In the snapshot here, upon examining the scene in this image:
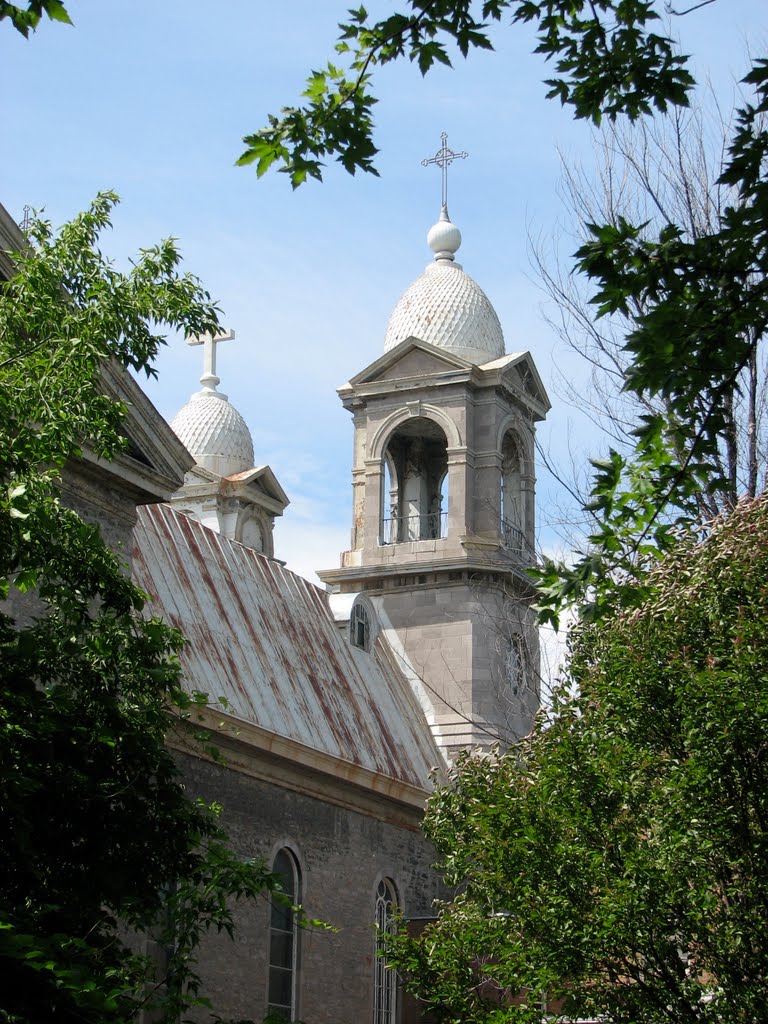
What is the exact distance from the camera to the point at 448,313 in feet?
115

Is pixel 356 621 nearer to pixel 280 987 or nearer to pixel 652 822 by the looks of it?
pixel 280 987

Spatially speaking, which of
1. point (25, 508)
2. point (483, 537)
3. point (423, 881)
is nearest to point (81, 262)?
point (25, 508)

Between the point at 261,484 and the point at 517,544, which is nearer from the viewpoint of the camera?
the point at 517,544

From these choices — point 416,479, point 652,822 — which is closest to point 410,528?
point 416,479

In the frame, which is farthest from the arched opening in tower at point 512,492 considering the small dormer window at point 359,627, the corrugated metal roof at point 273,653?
the corrugated metal roof at point 273,653

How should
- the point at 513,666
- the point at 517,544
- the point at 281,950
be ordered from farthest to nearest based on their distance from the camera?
the point at 517,544 → the point at 513,666 → the point at 281,950

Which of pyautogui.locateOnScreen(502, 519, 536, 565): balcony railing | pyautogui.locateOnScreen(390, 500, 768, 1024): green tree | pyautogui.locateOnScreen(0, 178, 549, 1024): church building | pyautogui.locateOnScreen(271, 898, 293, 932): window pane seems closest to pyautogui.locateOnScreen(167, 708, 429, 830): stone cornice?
pyautogui.locateOnScreen(0, 178, 549, 1024): church building

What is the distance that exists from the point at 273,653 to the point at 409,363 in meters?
9.48

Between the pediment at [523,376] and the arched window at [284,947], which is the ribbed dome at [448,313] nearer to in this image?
the pediment at [523,376]

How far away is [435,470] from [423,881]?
10.2 meters

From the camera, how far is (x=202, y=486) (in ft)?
126

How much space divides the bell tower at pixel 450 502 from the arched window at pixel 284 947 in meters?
6.70

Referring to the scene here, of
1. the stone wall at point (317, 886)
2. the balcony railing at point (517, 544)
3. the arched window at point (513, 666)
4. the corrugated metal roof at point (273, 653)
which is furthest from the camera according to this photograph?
the balcony railing at point (517, 544)

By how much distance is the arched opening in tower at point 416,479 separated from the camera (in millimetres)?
35375
